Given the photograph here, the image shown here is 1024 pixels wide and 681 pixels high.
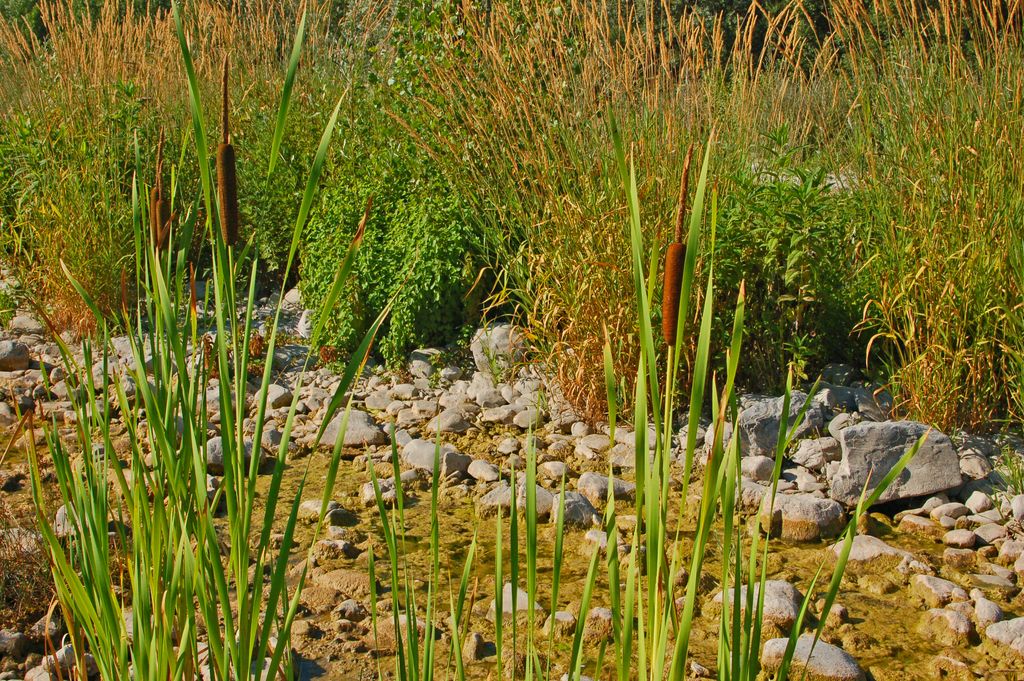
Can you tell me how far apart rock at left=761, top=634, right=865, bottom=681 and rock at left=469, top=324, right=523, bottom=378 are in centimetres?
279

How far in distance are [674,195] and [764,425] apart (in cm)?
110

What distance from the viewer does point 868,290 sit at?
4871 millimetres

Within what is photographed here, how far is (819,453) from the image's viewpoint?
449 centimetres

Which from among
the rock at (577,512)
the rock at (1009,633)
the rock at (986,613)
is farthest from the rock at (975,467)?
the rock at (577,512)

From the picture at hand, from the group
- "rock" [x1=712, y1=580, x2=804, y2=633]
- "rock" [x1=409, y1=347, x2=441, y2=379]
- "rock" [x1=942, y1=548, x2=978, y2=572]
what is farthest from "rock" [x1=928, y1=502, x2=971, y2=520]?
"rock" [x1=409, y1=347, x2=441, y2=379]

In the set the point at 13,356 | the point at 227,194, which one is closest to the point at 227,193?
the point at 227,194

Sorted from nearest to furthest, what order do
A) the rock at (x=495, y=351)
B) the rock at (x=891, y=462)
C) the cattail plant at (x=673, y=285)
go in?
the cattail plant at (x=673, y=285) → the rock at (x=891, y=462) → the rock at (x=495, y=351)

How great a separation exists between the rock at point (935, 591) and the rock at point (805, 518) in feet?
1.72

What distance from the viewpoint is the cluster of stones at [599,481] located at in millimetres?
3137

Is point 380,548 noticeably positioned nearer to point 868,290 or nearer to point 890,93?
point 868,290

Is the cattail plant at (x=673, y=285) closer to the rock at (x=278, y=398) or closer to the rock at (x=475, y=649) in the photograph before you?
the rock at (x=475, y=649)

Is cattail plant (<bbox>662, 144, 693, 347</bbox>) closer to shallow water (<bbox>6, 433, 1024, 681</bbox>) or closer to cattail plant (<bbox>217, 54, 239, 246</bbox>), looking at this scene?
cattail plant (<bbox>217, 54, 239, 246</bbox>)

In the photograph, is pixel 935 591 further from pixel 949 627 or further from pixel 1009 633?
pixel 1009 633

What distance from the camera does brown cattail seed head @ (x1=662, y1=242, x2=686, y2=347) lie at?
1162 millimetres
